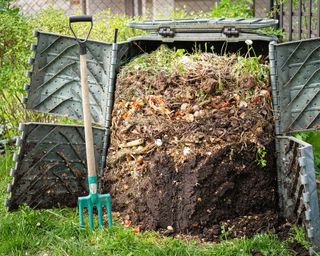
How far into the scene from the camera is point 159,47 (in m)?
5.70

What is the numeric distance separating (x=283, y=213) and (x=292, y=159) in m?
0.50

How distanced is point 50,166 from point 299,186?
1.94 m

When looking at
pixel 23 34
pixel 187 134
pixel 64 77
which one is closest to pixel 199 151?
pixel 187 134

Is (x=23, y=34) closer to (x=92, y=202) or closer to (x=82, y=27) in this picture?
(x=82, y=27)

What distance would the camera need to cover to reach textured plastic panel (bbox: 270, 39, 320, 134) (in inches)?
195

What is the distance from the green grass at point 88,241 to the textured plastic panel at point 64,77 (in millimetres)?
907

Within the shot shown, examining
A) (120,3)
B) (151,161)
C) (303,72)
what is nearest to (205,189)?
(151,161)

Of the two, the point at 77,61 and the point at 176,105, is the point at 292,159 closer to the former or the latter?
the point at 176,105

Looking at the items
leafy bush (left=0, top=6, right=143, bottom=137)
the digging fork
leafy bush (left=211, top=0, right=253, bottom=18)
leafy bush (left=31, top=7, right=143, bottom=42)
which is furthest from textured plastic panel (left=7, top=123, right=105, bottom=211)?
leafy bush (left=211, top=0, right=253, bottom=18)

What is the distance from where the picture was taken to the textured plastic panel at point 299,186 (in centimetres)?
439

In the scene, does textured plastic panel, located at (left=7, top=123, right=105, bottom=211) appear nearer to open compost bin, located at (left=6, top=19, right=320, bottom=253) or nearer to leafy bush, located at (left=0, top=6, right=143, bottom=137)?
open compost bin, located at (left=6, top=19, right=320, bottom=253)

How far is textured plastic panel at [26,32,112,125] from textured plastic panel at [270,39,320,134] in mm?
1399

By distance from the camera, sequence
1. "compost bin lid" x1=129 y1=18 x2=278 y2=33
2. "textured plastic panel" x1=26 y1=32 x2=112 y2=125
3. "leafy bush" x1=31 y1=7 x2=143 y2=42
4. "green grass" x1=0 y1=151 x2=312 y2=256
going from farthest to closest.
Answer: "leafy bush" x1=31 y1=7 x2=143 y2=42 < "textured plastic panel" x1=26 y1=32 x2=112 y2=125 < "compost bin lid" x1=129 y1=18 x2=278 y2=33 < "green grass" x1=0 y1=151 x2=312 y2=256

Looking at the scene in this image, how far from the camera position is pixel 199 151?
485cm
